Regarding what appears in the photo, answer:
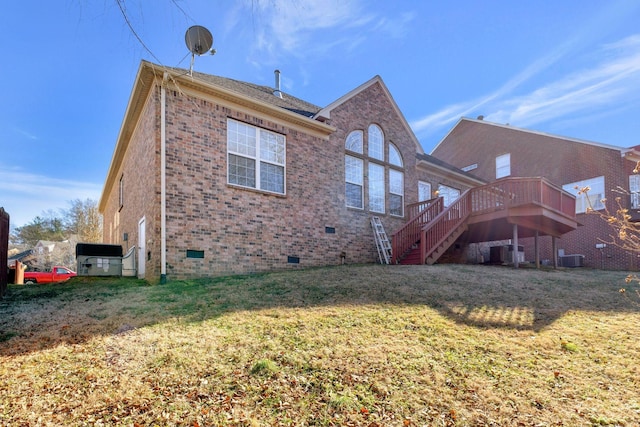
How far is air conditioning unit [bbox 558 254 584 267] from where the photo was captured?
16.0 meters

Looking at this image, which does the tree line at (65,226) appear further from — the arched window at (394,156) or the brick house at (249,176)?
the arched window at (394,156)

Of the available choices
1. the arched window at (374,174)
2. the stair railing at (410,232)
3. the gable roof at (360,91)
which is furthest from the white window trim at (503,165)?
the stair railing at (410,232)

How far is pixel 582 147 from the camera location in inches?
698

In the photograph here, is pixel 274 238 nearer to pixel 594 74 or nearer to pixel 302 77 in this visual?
pixel 302 77

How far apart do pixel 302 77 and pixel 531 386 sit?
5.36 metres

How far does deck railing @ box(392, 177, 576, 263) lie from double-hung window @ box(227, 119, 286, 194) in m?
4.35

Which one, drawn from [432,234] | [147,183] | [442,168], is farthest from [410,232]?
[147,183]

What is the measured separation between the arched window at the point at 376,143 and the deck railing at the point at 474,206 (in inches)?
107

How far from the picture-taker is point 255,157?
32.2 feet

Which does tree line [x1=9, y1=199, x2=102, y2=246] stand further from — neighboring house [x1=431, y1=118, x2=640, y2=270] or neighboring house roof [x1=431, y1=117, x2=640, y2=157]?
neighboring house [x1=431, y1=118, x2=640, y2=270]

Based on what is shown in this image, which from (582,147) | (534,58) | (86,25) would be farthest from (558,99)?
(86,25)

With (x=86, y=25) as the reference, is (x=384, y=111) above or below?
above

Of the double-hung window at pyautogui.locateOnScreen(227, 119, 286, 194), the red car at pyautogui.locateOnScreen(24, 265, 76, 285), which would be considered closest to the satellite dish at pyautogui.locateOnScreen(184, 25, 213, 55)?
the double-hung window at pyautogui.locateOnScreen(227, 119, 286, 194)

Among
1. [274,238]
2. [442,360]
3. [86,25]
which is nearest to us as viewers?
Answer: [86,25]
